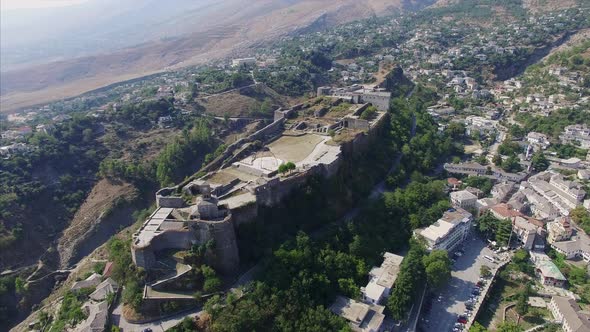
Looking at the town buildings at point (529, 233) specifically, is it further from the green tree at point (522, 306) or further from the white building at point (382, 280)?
the white building at point (382, 280)

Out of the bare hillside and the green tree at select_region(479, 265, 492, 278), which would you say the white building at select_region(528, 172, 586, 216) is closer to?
the green tree at select_region(479, 265, 492, 278)

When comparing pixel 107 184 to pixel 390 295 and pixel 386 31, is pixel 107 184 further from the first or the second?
pixel 386 31

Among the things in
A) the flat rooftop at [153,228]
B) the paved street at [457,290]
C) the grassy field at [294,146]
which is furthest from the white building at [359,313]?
the grassy field at [294,146]

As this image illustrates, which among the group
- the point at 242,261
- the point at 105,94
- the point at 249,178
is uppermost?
the point at 249,178

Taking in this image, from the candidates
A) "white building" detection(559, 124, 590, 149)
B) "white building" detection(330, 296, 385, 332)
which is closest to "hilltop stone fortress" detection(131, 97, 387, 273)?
"white building" detection(330, 296, 385, 332)

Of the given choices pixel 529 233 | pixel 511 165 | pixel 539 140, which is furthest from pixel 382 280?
pixel 539 140

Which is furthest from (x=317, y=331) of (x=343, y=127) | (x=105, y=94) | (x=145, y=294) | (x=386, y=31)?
(x=386, y=31)
